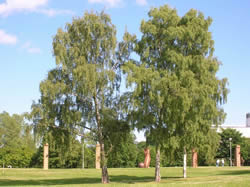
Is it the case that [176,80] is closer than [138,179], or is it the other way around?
[176,80]

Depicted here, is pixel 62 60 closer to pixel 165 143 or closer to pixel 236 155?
pixel 165 143

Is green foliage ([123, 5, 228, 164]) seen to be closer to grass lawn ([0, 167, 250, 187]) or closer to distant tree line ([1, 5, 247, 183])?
distant tree line ([1, 5, 247, 183])

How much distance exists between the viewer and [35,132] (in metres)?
32.3

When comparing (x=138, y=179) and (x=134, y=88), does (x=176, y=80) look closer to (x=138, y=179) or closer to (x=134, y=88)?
(x=134, y=88)

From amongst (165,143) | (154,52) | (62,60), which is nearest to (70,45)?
(62,60)

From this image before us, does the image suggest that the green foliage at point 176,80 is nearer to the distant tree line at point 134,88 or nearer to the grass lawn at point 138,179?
the distant tree line at point 134,88

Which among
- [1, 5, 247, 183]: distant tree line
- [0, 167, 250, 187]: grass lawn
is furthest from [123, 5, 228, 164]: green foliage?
[0, 167, 250, 187]: grass lawn

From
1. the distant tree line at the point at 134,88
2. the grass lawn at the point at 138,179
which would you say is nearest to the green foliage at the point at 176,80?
the distant tree line at the point at 134,88

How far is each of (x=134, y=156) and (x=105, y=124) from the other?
30125mm

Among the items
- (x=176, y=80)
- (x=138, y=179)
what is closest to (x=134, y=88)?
(x=176, y=80)

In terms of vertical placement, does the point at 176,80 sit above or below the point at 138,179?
above

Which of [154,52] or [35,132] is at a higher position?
[154,52]

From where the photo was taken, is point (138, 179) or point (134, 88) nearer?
point (134, 88)

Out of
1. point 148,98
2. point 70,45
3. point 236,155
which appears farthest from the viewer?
point 236,155
